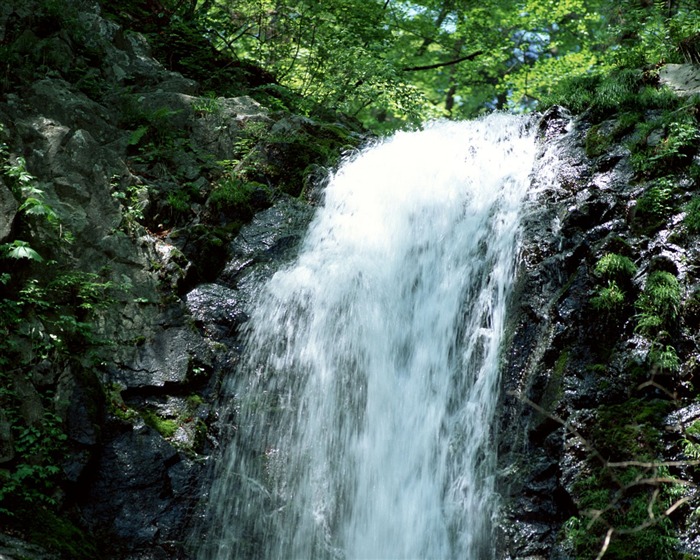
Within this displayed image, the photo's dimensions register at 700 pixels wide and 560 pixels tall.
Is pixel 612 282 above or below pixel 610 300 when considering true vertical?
above

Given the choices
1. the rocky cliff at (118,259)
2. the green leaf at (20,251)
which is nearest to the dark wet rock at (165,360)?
the rocky cliff at (118,259)

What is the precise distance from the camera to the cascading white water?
19.1 ft

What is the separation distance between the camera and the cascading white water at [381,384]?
584cm

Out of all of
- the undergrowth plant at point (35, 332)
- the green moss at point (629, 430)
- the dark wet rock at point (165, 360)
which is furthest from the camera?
the dark wet rock at point (165, 360)

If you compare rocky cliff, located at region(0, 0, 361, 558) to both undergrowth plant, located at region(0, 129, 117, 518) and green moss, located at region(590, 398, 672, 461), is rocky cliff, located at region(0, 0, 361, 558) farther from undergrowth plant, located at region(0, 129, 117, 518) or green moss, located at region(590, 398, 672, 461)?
green moss, located at region(590, 398, 672, 461)

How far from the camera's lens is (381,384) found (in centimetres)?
663

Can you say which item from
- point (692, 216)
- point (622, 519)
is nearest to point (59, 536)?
point (622, 519)

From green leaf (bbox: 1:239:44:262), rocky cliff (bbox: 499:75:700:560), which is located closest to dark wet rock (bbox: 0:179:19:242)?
green leaf (bbox: 1:239:44:262)

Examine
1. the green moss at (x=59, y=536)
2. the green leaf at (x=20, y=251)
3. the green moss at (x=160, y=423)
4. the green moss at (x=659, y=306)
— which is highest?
the green moss at (x=659, y=306)

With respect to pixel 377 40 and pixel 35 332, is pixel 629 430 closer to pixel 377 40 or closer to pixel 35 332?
pixel 35 332

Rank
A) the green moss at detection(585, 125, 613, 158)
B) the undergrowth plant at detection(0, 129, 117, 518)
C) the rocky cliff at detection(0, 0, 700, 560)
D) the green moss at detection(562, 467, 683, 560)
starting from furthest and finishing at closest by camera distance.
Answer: the green moss at detection(585, 125, 613, 158)
the undergrowth plant at detection(0, 129, 117, 518)
the rocky cliff at detection(0, 0, 700, 560)
the green moss at detection(562, 467, 683, 560)

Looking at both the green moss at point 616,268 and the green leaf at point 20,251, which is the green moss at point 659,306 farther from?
the green leaf at point 20,251

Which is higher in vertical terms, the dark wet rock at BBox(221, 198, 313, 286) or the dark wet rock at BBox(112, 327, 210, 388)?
the dark wet rock at BBox(221, 198, 313, 286)

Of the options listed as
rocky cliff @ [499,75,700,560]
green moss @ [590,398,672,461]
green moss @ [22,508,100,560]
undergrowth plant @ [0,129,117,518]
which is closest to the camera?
rocky cliff @ [499,75,700,560]
